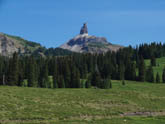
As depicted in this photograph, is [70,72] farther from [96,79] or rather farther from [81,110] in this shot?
[81,110]

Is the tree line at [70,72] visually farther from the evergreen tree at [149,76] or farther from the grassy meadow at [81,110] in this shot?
the grassy meadow at [81,110]

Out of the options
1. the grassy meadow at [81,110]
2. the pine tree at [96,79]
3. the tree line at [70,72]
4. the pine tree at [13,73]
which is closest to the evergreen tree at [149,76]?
the tree line at [70,72]

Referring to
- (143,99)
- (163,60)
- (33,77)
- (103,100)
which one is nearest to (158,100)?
(143,99)

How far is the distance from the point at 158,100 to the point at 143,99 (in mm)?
3826

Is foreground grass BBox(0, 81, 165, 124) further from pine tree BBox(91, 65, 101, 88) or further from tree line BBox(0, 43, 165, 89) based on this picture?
pine tree BBox(91, 65, 101, 88)

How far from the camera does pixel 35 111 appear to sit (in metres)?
41.9

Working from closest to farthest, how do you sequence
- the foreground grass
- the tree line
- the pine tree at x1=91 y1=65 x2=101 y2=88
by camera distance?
the foreground grass → the tree line → the pine tree at x1=91 y1=65 x2=101 y2=88

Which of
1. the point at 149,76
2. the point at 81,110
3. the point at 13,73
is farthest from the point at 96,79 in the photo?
the point at 81,110

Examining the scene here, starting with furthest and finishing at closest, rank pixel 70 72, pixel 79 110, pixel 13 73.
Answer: pixel 70 72 < pixel 13 73 < pixel 79 110

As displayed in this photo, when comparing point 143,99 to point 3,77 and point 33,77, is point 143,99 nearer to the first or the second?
point 33,77

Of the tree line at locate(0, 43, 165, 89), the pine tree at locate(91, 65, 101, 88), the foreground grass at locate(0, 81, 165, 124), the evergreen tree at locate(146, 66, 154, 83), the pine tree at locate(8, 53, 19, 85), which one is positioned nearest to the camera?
the foreground grass at locate(0, 81, 165, 124)

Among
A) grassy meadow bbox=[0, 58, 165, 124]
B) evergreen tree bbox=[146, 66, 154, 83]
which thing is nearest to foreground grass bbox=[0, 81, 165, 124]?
grassy meadow bbox=[0, 58, 165, 124]

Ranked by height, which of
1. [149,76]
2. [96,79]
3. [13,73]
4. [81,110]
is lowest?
[81,110]

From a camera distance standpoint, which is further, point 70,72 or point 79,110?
point 70,72
